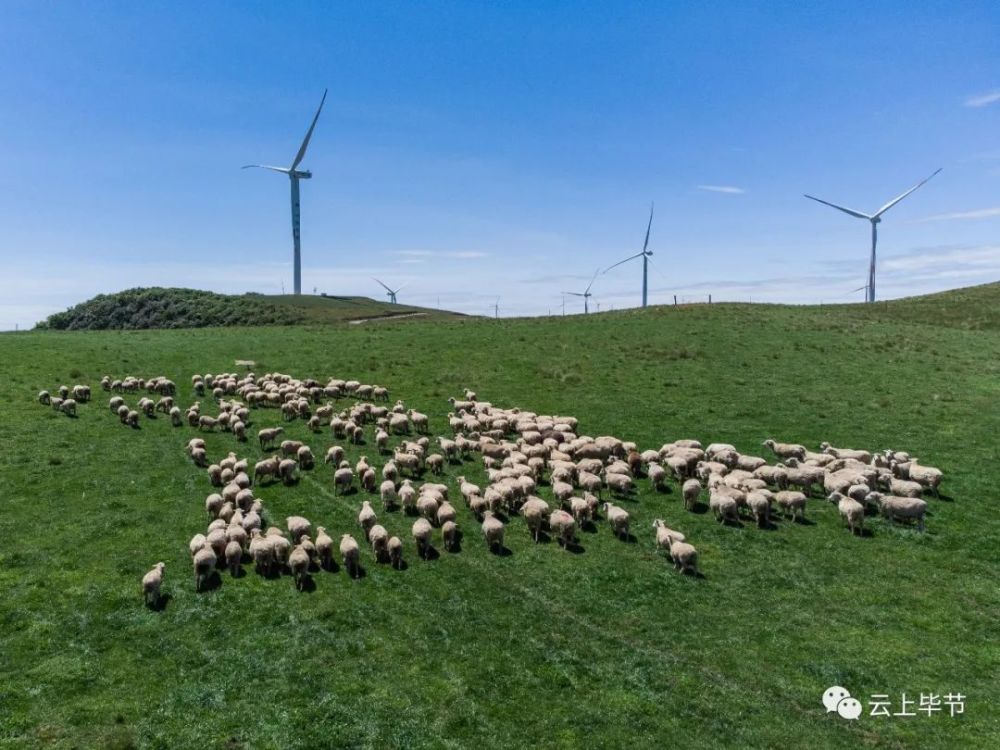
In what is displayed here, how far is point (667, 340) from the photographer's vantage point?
53.0 m

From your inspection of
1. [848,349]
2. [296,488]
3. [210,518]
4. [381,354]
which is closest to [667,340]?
[848,349]

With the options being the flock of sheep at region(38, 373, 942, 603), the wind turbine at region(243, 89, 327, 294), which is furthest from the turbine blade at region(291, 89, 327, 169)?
the flock of sheep at region(38, 373, 942, 603)

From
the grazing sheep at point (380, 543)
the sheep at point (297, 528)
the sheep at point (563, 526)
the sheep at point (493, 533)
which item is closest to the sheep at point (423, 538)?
the grazing sheep at point (380, 543)

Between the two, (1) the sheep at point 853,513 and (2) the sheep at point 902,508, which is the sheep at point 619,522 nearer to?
(1) the sheep at point 853,513

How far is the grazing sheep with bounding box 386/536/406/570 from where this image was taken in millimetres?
16953

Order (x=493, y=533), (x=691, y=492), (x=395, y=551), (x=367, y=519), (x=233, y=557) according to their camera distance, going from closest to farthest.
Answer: (x=233, y=557)
(x=395, y=551)
(x=493, y=533)
(x=367, y=519)
(x=691, y=492)

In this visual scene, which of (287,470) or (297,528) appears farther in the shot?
(287,470)

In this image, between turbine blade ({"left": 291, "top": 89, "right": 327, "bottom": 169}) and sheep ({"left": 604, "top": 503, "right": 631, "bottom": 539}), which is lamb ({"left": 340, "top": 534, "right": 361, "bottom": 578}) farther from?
turbine blade ({"left": 291, "top": 89, "right": 327, "bottom": 169})

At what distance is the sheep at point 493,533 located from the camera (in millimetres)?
18016

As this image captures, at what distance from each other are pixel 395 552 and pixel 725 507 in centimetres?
984

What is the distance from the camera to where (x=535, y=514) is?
19094mm

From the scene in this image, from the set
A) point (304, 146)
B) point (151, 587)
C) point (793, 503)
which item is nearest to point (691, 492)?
point (793, 503)

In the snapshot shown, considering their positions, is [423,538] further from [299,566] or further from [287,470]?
[287,470]

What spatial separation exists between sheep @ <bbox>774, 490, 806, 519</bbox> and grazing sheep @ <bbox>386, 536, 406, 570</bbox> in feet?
38.8
